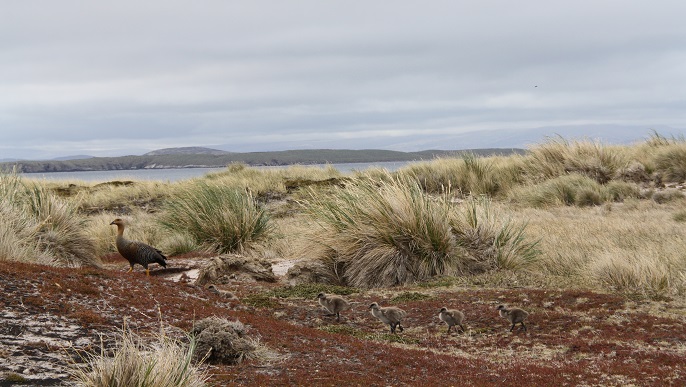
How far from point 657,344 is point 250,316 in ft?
13.4

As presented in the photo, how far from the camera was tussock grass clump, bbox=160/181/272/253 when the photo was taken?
15281 mm

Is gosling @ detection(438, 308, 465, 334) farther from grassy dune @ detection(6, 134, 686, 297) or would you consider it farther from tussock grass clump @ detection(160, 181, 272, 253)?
tussock grass clump @ detection(160, 181, 272, 253)

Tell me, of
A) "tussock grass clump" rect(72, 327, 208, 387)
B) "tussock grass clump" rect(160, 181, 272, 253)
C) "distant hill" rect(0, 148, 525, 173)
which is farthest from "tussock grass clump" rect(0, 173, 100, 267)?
"distant hill" rect(0, 148, 525, 173)

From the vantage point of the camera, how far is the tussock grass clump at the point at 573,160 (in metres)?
23.0

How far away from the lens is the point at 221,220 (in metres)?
15.4

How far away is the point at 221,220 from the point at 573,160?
13.9 meters

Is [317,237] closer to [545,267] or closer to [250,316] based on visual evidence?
[545,267]

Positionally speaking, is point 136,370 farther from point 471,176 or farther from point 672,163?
point 672,163

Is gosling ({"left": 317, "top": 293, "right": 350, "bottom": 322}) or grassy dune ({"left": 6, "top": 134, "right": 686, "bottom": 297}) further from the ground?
grassy dune ({"left": 6, "top": 134, "right": 686, "bottom": 297})

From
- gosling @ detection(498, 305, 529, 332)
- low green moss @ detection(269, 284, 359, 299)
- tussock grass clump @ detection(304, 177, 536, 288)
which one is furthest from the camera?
tussock grass clump @ detection(304, 177, 536, 288)

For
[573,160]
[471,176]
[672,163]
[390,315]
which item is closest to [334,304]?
[390,315]

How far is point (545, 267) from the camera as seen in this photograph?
1179 cm

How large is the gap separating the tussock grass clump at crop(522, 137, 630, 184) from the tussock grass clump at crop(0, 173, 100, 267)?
53.3ft

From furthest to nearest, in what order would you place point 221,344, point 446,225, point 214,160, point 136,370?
point 214,160, point 446,225, point 221,344, point 136,370
